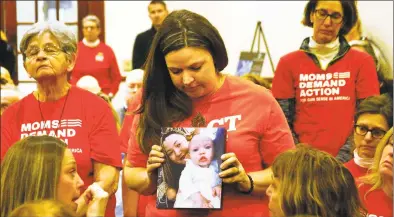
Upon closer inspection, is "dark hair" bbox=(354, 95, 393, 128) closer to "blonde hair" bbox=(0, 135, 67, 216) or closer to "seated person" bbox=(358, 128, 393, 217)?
"seated person" bbox=(358, 128, 393, 217)

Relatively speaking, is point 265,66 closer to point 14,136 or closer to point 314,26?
point 314,26

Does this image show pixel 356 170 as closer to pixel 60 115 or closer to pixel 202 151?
pixel 202 151

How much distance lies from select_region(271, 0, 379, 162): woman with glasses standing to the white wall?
15.3 feet

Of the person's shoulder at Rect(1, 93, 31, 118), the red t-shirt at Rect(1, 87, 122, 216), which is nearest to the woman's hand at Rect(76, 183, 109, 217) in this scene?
the red t-shirt at Rect(1, 87, 122, 216)

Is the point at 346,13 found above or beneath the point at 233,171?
above

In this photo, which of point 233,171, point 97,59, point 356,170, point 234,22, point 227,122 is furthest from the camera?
point 234,22

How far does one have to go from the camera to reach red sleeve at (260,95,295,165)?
290 cm

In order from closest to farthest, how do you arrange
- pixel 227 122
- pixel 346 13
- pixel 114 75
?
pixel 227 122 < pixel 346 13 < pixel 114 75

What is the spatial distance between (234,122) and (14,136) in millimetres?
971

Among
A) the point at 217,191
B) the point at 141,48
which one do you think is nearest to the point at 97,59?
the point at 141,48

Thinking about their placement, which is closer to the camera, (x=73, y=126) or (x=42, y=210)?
(x=42, y=210)

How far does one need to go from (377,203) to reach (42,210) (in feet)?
5.33

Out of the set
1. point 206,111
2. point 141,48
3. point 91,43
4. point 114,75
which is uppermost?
point 91,43

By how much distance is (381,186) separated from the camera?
344 cm
